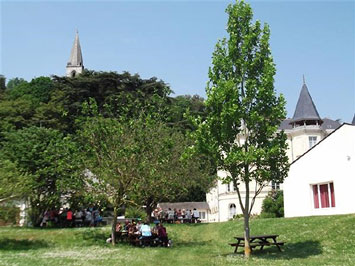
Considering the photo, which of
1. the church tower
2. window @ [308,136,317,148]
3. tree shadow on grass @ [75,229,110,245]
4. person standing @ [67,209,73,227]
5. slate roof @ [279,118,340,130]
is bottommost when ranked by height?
tree shadow on grass @ [75,229,110,245]

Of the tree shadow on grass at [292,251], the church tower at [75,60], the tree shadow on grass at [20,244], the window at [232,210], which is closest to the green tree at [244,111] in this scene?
the tree shadow on grass at [292,251]

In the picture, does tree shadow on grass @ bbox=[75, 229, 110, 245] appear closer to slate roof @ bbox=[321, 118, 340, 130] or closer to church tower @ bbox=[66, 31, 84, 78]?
slate roof @ bbox=[321, 118, 340, 130]

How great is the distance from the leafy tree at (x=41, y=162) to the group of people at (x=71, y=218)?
0.57 meters

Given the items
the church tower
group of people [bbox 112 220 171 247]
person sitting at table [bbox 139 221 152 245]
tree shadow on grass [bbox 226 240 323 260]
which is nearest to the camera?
tree shadow on grass [bbox 226 240 323 260]

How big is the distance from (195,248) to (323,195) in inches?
444

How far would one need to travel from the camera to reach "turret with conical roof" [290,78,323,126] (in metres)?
53.4

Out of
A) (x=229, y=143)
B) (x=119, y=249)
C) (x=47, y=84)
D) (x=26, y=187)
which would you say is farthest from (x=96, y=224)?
(x=47, y=84)

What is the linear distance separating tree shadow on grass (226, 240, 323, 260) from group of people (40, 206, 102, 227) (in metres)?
14.5

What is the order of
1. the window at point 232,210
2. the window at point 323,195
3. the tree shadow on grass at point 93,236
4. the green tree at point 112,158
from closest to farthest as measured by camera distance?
the green tree at point 112,158 → the tree shadow on grass at point 93,236 → the window at point 323,195 → the window at point 232,210

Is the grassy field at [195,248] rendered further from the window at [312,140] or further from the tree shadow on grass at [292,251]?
the window at [312,140]

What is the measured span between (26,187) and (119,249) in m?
6.26

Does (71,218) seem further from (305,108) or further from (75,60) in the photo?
(75,60)

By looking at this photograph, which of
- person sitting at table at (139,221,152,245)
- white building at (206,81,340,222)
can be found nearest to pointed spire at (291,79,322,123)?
white building at (206,81,340,222)

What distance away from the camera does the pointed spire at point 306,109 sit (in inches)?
2101
